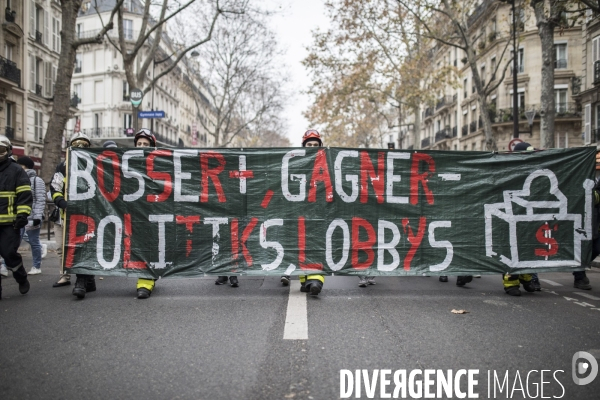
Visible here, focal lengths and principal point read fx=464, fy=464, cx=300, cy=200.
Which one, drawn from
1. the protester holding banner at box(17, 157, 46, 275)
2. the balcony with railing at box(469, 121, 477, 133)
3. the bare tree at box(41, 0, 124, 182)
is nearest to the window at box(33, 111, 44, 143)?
the bare tree at box(41, 0, 124, 182)

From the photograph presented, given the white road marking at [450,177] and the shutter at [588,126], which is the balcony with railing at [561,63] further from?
the white road marking at [450,177]

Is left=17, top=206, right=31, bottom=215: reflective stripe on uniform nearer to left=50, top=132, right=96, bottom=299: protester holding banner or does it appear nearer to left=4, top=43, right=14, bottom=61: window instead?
left=50, top=132, right=96, bottom=299: protester holding banner

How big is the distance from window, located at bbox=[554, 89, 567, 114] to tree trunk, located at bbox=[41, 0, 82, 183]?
32127 millimetres

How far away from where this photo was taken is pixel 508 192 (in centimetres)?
644

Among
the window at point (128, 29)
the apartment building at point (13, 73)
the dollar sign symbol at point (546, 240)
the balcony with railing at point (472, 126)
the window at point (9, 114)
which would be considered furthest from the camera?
the window at point (128, 29)

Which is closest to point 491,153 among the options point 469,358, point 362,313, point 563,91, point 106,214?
point 362,313

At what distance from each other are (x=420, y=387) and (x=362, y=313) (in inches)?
73.9

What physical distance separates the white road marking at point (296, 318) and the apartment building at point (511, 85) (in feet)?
77.9

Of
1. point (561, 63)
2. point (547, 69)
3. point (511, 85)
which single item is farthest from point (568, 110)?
point (547, 69)

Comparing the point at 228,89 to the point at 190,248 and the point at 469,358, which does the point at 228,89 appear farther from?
the point at 469,358

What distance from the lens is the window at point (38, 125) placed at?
3058cm

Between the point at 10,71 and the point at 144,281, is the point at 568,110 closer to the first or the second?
the point at 144,281

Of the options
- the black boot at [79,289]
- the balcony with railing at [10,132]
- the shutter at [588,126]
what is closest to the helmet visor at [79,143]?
the black boot at [79,289]

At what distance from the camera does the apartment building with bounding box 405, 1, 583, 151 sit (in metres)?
32.8
